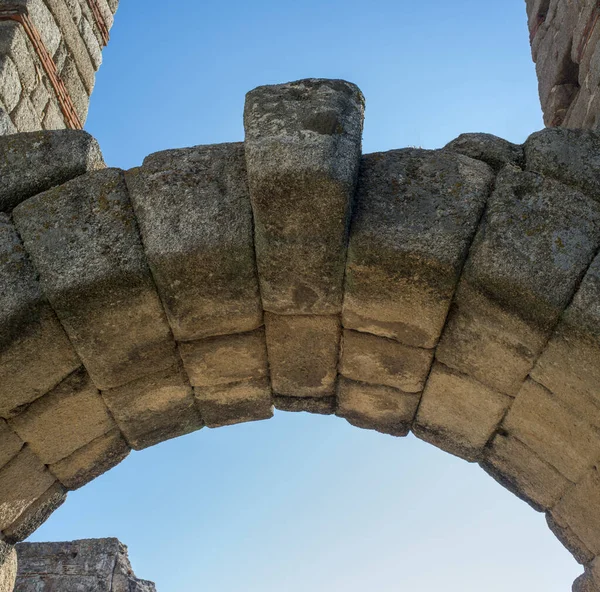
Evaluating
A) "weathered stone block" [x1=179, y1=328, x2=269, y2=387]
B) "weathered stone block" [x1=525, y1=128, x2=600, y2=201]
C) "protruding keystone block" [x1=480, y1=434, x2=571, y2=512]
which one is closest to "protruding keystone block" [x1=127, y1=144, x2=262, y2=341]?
"weathered stone block" [x1=179, y1=328, x2=269, y2=387]

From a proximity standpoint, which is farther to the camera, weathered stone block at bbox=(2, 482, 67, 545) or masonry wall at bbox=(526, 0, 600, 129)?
masonry wall at bbox=(526, 0, 600, 129)

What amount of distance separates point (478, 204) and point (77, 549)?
8.09m

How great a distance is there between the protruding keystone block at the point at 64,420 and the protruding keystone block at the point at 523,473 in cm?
207

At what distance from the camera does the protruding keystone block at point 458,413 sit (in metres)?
3.28

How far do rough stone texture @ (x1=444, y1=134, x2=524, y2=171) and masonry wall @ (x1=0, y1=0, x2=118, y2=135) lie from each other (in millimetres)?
2541

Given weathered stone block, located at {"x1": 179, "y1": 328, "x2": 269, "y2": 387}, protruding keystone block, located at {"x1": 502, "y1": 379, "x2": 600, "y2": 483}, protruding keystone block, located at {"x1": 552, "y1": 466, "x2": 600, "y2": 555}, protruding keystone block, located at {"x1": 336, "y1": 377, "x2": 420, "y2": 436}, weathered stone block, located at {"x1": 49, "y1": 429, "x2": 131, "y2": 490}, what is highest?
weathered stone block, located at {"x1": 49, "y1": 429, "x2": 131, "y2": 490}

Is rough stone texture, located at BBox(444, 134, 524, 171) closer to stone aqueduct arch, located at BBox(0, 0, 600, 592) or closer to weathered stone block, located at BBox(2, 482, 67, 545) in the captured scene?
stone aqueduct arch, located at BBox(0, 0, 600, 592)

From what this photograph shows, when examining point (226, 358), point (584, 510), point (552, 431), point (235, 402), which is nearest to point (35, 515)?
point (235, 402)

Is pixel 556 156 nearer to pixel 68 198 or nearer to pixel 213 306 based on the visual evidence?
pixel 213 306

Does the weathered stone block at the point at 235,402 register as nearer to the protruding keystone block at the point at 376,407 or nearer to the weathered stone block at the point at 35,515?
the protruding keystone block at the point at 376,407

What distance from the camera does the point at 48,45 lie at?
14.9ft

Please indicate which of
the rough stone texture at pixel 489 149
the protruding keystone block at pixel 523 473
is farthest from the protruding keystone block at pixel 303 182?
the protruding keystone block at pixel 523 473

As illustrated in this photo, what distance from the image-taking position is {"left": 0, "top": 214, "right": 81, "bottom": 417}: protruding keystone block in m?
2.81

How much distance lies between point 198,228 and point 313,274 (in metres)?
0.54
